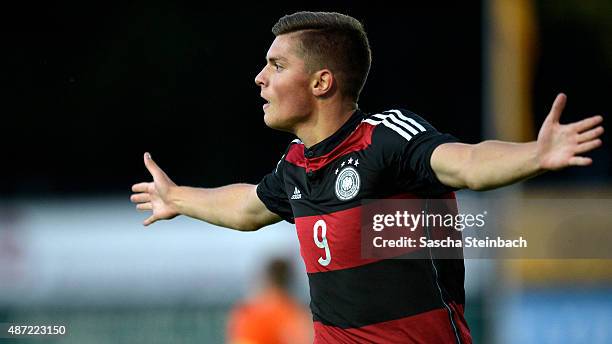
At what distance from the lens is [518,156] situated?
11.6 ft

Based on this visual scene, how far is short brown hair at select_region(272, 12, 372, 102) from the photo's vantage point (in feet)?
14.4

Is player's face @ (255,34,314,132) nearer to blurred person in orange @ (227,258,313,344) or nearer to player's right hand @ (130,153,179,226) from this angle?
player's right hand @ (130,153,179,226)

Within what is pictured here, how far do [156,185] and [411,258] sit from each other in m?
1.71

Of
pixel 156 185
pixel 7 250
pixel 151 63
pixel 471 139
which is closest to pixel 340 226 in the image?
pixel 156 185

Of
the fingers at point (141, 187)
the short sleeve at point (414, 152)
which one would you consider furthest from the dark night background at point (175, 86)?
the short sleeve at point (414, 152)

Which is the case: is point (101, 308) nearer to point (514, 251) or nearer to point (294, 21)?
point (514, 251)

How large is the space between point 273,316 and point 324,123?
3169 mm

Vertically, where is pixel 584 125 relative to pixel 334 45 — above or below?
below

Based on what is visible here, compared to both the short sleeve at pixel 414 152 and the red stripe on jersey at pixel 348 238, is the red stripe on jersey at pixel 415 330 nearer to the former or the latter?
the red stripe on jersey at pixel 348 238

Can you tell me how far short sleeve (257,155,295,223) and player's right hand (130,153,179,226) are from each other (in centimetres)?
61

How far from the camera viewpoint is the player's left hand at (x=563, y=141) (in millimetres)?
3375

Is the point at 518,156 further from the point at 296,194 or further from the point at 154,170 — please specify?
the point at 154,170

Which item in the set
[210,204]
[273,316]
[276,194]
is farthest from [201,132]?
[276,194]

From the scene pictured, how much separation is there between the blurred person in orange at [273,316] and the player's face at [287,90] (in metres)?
3.11
